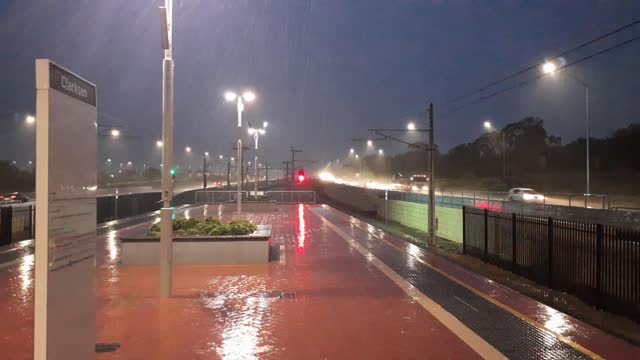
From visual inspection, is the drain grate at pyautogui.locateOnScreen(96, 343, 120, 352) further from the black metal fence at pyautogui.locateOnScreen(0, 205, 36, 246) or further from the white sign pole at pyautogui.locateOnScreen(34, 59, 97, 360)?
the black metal fence at pyautogui.locateOnScreen(0, 205, 36, 246)

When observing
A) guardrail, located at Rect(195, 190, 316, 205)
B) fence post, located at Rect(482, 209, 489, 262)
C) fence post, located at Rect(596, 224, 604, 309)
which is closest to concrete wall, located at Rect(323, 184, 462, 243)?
guardrail, located at Rect(195, 190, 316, 205)

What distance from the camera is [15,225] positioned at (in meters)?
24.0

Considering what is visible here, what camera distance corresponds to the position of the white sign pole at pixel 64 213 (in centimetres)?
375

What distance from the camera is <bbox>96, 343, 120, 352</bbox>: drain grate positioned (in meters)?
6.47

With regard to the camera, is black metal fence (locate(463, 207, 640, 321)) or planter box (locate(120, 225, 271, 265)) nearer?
black metal fence (locate(463, 207, 640, 321))

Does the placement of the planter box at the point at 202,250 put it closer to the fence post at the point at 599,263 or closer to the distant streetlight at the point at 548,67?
the fence post at the point at 599,263

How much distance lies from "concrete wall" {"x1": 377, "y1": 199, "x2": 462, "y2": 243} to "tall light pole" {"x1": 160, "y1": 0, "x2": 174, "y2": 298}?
762 inches

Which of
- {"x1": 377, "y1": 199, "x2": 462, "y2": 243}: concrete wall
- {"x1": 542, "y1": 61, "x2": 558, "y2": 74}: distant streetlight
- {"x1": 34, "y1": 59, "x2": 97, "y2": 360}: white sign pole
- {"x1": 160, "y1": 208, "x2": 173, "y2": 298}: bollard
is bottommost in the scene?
{"x1": 377, "y1": 199, "x2": 462, "y2": 243}: concrete wall

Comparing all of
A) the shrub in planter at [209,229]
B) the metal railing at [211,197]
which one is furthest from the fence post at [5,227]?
the metal railing at [211,197]

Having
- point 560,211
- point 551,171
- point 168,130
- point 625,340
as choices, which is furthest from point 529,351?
point 551,171

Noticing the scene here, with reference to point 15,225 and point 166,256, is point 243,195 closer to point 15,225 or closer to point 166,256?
point 15,225

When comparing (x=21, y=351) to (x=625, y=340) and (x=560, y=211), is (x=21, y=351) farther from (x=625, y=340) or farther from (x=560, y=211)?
(x=560, y=211)

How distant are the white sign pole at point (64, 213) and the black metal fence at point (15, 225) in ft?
34.4

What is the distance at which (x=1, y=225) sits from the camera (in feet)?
58.0
